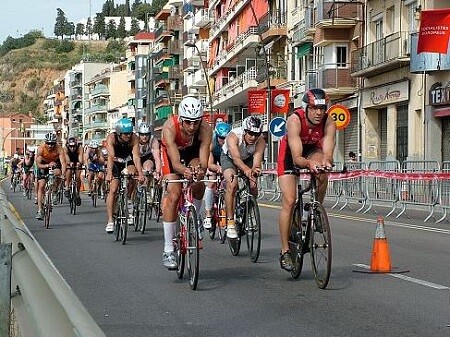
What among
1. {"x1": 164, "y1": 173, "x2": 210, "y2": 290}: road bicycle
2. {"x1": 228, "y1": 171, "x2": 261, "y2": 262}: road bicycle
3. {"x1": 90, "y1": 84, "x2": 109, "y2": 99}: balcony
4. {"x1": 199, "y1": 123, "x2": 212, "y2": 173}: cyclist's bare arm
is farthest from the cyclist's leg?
{"x1": 90, "y1": 84, "x2": 109, "y2": 99}: balcony

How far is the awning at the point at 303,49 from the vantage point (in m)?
53.4

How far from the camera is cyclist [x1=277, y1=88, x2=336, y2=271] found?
9.56 m

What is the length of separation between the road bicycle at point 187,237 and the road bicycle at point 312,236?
109 cm

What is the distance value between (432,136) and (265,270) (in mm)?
27077

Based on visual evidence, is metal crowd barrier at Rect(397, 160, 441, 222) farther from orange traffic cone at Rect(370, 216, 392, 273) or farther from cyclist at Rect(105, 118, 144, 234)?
orange traffic cone at Rect(370, 216, 392, 273)

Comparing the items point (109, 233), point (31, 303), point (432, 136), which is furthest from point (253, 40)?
point (31, 303)

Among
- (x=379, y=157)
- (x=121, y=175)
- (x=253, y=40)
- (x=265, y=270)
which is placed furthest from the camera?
(x=253, y=40)

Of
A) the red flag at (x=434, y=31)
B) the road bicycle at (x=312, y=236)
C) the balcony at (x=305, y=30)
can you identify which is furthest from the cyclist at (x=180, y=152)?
the balcony at (x=305, y=30)

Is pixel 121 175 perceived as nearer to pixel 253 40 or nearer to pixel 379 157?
pixel 379 157

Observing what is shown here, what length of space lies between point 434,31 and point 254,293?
2302 cm

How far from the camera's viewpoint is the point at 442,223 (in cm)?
2072

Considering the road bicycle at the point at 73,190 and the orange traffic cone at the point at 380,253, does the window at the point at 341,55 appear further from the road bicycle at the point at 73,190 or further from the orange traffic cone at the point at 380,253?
the orange traffic cone at the point at 380,253

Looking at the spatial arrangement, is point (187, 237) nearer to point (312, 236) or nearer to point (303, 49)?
point (312, 236)

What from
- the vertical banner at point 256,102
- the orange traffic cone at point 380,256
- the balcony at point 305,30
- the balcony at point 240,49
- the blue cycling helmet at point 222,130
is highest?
the balcony at point 240,49
